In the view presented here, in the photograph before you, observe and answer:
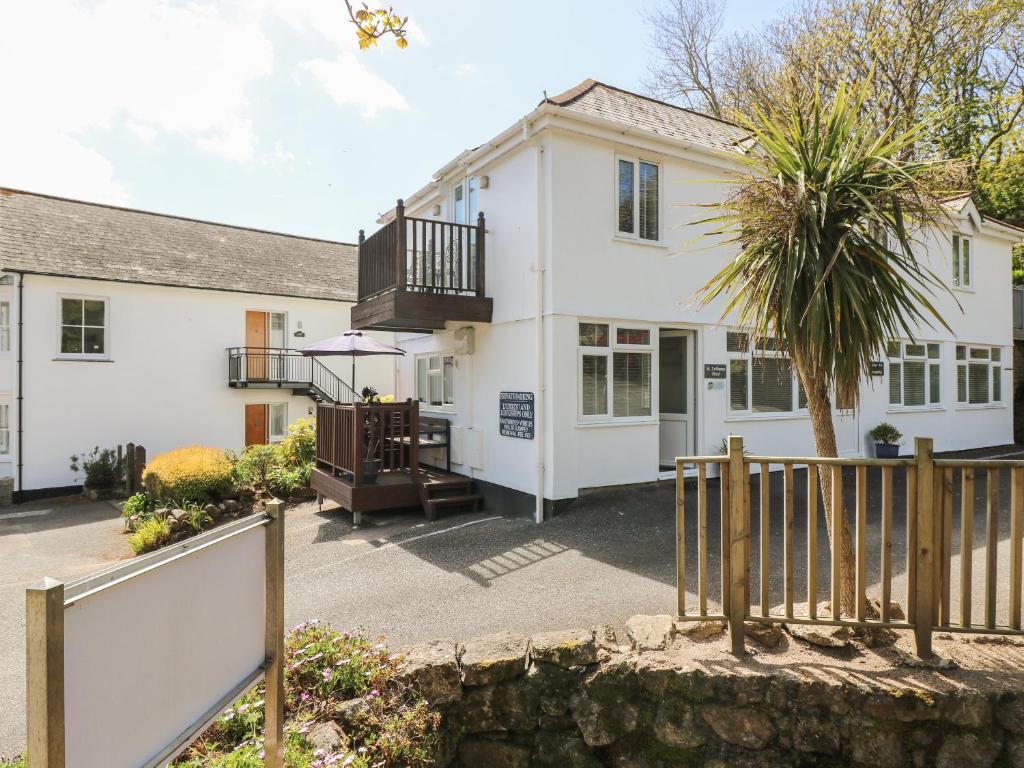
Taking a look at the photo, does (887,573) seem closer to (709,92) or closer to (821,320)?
(821,320)

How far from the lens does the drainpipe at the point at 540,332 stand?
8781 mm

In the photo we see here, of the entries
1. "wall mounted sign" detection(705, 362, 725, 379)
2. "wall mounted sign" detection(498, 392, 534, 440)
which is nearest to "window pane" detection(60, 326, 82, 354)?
"wall mounted sign" detection(498, 392, 534, 440)

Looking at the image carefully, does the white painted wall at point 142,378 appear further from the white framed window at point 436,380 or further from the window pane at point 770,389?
the window pane at point 770,389

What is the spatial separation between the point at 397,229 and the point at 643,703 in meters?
7.75

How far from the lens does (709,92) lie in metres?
23.8

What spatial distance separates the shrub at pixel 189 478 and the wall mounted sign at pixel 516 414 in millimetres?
5494

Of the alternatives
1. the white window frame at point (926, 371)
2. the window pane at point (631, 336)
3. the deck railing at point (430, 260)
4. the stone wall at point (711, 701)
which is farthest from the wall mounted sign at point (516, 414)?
the white window frame at point (926, 371)

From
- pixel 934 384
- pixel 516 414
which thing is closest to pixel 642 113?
pixel 516 414

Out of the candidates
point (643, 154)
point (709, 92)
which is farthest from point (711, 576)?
point (709, 92)

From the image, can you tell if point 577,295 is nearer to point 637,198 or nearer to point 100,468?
point 637,198

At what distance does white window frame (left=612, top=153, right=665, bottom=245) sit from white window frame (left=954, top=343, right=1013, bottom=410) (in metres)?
10.3

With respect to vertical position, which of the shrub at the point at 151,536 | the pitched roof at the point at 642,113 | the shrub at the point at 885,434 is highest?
the pitched roof at the point at 642,113

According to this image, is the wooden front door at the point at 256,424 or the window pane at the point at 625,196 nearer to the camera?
the window pane at the point at 625,196

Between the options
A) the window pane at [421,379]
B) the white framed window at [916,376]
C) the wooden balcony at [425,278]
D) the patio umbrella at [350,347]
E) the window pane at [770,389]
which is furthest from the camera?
the white framed window at [916,376]
